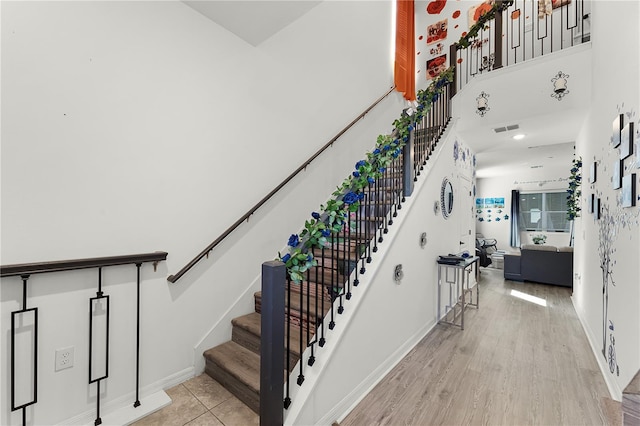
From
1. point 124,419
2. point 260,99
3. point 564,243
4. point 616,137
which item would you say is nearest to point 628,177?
point 616,137

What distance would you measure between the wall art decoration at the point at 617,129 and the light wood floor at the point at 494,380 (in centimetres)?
178

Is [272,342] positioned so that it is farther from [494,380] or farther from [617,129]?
[617,129]

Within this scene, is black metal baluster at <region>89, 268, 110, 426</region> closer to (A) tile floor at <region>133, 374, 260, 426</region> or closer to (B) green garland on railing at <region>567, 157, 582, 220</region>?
(A) tile floor at <region>133, 374, 260, 426</region>

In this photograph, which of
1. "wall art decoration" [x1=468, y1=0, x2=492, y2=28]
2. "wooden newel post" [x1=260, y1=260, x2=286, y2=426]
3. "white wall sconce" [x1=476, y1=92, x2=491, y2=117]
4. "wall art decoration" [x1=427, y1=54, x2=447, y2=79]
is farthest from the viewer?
"wall art decoration" [x1=427, y1=54, x2=447, y2=79]

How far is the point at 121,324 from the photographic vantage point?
6.10 ft

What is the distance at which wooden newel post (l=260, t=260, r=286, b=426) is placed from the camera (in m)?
1.43

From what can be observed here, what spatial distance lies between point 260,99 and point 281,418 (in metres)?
2.52

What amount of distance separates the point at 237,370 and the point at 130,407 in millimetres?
696

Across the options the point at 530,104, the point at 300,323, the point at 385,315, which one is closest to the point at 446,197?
the point at 530,104

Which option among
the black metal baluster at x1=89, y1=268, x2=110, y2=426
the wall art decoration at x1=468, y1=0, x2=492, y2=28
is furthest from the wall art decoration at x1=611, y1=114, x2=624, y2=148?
the wall art decoration at x1=468, y1=0, x2=492, y2=28

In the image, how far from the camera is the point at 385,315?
2348 mm

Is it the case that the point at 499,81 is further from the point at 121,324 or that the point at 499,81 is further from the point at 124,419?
the point at 124,419

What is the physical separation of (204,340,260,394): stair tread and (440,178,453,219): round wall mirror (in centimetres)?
278

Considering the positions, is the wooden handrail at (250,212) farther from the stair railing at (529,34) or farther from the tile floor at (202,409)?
the stair railing at (529,34)
